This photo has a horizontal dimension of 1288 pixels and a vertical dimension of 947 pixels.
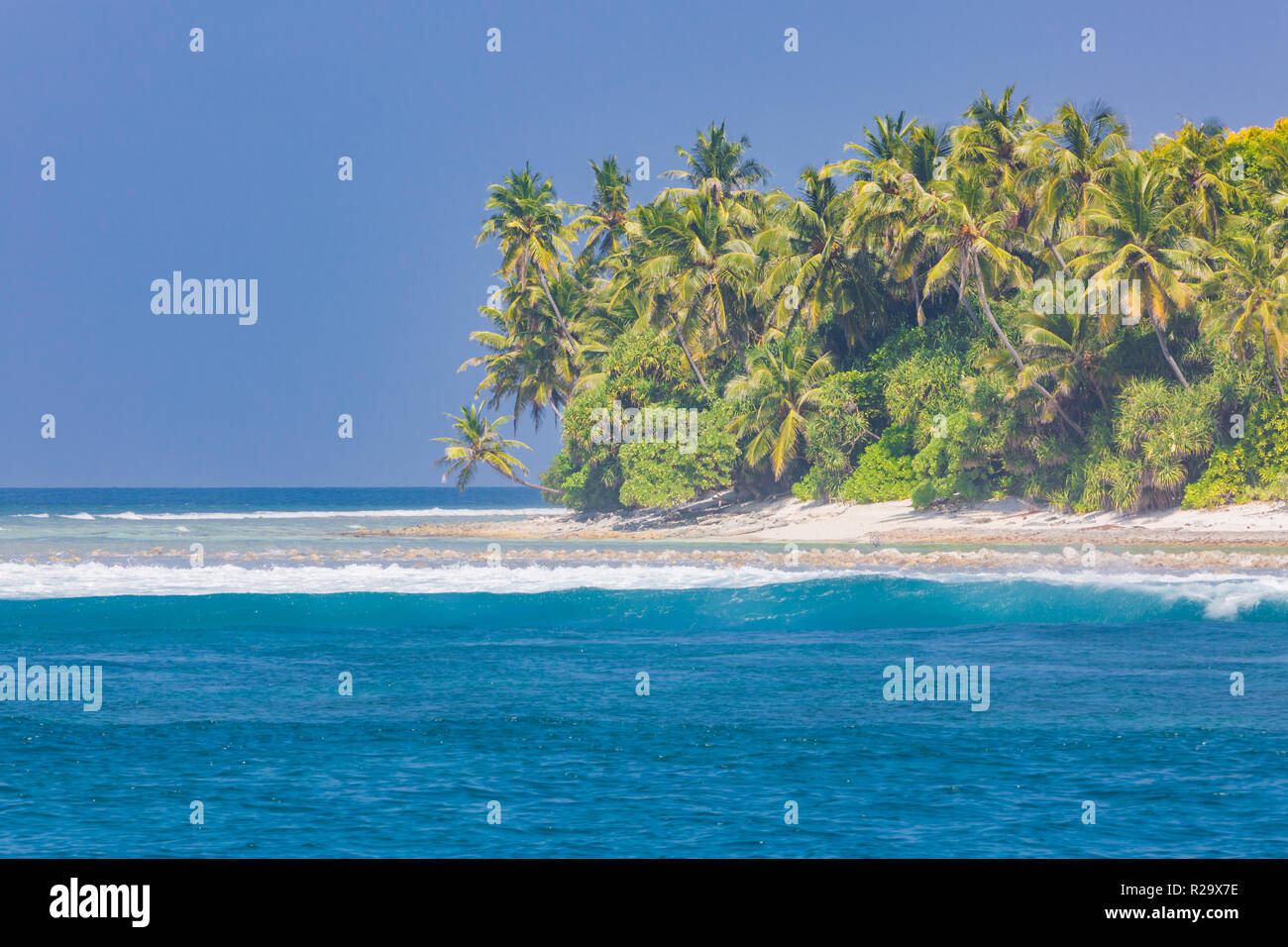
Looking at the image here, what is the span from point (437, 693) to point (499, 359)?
47.6 metres

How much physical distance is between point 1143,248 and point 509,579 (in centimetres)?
2242

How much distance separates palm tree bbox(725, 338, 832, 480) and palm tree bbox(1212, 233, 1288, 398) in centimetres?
1513

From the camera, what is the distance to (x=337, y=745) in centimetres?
1304

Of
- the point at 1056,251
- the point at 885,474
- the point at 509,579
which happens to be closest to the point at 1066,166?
the point at 1056,251

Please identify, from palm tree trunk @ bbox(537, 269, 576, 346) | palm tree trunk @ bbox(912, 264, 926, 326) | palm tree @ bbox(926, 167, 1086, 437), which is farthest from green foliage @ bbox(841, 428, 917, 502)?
palm tree trunk @ bbox(537, 269, 576, 346)

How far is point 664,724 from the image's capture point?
14.1 m

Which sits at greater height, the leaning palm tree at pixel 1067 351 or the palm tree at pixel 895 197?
the palm tree at pixel 895 197

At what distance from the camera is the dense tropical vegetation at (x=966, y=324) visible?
127ft

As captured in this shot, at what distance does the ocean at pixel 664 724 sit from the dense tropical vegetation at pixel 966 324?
1260 centimetres

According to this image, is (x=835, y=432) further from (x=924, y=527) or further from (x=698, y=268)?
(x=698, y=268)

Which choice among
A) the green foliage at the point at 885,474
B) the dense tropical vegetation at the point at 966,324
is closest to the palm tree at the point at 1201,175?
the dense tropical vegetation at the point at 966,324

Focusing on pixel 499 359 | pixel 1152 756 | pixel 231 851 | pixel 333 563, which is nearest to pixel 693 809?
pixel 231 851

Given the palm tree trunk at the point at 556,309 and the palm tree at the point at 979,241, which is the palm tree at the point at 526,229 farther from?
the palm tree at the point at 979,241
